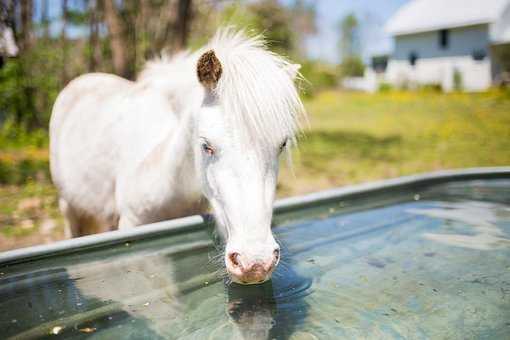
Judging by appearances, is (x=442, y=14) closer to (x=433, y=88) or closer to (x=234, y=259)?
(x=433, y=88)

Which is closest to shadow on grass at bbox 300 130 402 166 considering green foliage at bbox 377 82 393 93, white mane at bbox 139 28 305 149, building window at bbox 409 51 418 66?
white mane at bbox 139 28 305 149

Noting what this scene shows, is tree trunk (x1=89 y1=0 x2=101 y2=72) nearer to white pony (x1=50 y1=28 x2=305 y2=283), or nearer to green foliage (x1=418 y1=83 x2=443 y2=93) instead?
white pony (x1=50 y1=28 x2=305 y2=283)

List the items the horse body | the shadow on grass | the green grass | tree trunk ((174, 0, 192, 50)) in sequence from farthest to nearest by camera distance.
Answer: the shadow on grass
the green grass
tree trunk ((174, 0, 192, 50))
the horse body

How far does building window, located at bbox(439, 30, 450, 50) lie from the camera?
96.7 ft

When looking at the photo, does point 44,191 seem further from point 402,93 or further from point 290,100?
point 402,93

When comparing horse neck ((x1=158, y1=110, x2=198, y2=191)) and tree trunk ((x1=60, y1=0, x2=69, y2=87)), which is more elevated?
tree trunk ((x1=60, y1=0, x2=69, y2=87))

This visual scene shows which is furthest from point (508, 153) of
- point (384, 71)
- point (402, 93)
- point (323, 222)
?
point (384, 71)

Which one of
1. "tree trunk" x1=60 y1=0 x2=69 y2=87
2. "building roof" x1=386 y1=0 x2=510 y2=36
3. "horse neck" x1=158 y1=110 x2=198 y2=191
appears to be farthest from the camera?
"building roof" x1=386 y1=0 x2=510 y2=36

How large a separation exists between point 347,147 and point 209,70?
802 cm

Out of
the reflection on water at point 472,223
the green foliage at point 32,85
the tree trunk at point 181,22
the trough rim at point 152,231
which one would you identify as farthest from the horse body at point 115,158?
the green foliage at point 32,85

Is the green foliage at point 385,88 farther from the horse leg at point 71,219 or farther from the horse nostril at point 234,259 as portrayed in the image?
the horse nostril at point 234,259

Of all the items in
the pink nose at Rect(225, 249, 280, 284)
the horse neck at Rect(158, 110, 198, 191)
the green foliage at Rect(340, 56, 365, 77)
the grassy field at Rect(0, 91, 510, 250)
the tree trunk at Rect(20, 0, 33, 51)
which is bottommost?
the grassy field at Rect(0, 91, 510, 250)

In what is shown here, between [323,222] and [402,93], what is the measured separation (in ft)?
81.1

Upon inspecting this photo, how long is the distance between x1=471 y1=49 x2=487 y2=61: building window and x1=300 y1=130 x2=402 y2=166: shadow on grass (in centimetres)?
2000
